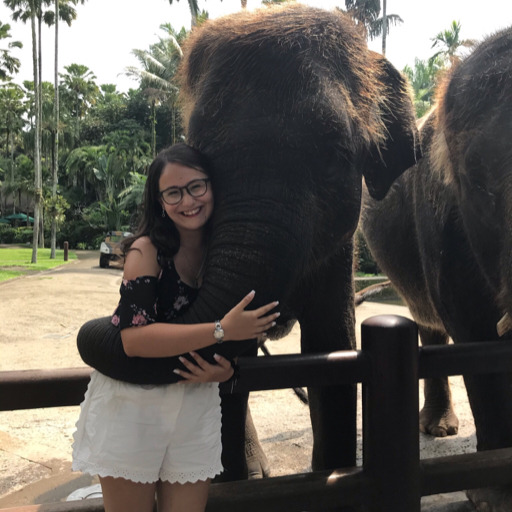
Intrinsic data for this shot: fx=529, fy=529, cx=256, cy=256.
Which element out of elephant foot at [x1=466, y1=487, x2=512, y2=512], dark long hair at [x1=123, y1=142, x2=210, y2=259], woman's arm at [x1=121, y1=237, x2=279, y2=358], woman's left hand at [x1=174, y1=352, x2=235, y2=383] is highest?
dark long hair at [x1=123, y1=142, x2=210, y2=259]

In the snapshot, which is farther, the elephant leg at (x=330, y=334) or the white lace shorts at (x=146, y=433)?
the elephant leg at (x=330, y=334)

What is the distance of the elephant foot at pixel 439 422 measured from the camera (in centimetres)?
425

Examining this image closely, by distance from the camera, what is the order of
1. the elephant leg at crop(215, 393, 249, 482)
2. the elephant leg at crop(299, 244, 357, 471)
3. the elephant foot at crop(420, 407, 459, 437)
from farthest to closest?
the elephant foot at crop(420, 407, 459, 437), the elephant leg at crop(299, 244, 357, 471), the elephant leg at crop(215, 393, 249, 482)

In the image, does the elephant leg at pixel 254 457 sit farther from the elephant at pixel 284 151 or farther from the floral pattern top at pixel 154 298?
the floral pattern top at pixel 154 298

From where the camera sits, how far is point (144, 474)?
150 centimetres

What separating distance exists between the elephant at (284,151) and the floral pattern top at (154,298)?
0.08m

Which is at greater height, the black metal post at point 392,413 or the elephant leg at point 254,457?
the black metal post at point 392,413

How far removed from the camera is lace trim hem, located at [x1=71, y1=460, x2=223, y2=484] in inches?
58.4

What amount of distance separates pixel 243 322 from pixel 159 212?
470 mm

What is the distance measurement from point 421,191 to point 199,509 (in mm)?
2357

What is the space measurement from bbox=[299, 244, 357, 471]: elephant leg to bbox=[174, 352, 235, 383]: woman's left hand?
53.7 inches

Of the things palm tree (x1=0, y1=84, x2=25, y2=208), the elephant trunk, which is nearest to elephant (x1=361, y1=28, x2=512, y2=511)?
the elephant trunk

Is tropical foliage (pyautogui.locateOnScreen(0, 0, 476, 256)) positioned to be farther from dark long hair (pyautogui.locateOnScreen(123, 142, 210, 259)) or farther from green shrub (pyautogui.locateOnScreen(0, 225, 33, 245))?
dark long hair (pyautogui.locateOnScreen(123, 142, 210, 259))

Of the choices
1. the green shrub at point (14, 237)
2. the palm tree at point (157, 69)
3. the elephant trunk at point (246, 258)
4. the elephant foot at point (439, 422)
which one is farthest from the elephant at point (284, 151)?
the green shrub at point (14, 237)
